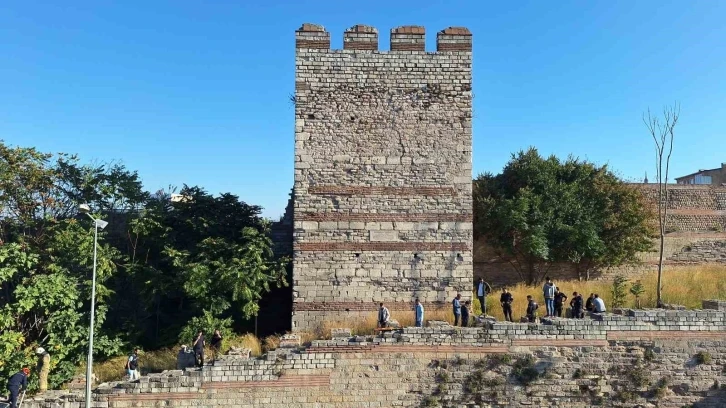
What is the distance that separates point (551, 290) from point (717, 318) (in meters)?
3.33

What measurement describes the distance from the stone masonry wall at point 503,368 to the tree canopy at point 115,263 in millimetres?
1906

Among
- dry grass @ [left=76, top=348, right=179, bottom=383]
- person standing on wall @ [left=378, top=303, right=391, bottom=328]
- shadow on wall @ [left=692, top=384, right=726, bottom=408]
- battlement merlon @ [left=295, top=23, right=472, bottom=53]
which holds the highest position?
battlement merlon @ [left=295, top=23, right=472, bottom=53]

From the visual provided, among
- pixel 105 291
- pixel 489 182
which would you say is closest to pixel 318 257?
pixel 105 291

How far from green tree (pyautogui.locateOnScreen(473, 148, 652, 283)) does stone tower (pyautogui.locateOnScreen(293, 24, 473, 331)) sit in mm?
4598

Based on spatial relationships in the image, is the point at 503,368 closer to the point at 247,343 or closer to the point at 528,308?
the point at 528,308

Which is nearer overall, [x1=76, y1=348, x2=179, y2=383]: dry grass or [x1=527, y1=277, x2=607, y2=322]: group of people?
[x1=527, y1=277, x2=607, y2=322]: group of people

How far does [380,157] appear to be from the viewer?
435 inches

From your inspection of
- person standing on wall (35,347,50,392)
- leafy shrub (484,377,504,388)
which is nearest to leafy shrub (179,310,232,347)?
person standing on wall (35,347,50,392)

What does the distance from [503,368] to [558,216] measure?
749 cm

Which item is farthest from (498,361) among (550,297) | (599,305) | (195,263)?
(195,263)

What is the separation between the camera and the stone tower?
10.7 meters

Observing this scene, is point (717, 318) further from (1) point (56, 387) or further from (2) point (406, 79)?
(1) point (56, 387)

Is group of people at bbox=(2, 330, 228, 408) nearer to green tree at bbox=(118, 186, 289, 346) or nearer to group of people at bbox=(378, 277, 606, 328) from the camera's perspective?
green tree at bbox=(118, 186, 289, 346)

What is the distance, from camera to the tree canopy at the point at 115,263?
10.5 m
